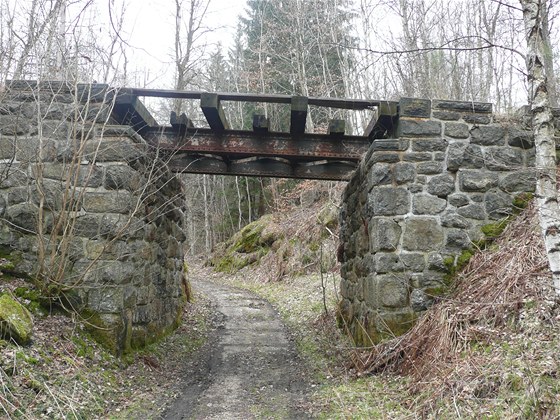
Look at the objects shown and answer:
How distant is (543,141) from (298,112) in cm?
288

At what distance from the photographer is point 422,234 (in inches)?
223

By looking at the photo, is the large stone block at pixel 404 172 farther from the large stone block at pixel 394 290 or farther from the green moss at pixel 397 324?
the green moss at pixel 397 324

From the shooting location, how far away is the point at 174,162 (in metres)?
6.98

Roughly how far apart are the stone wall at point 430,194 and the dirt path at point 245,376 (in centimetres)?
134

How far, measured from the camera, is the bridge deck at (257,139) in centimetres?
591

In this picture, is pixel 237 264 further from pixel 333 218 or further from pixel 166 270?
pixel 166 270

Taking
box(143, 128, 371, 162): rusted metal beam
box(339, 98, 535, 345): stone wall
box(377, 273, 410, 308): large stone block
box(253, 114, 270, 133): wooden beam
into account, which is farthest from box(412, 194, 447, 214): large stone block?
box(253, 114, 270, 133): wooden beam

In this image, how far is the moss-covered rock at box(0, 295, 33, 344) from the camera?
444 centimetres

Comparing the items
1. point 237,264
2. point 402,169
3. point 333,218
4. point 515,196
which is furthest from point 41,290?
point 237,264

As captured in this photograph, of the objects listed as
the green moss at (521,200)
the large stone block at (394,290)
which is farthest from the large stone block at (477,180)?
the large stone block at (394,290)

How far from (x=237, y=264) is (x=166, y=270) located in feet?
33.8

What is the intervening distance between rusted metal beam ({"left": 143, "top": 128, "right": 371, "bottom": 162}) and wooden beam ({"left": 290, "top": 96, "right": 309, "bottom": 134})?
0.93 feet

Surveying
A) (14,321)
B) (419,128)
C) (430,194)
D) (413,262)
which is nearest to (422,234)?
(413,262)

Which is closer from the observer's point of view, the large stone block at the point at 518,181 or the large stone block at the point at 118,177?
the large stone block at the point at 518,181
